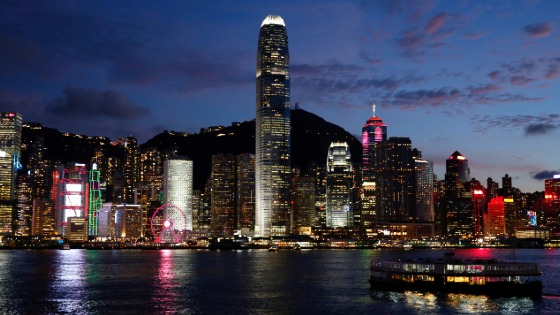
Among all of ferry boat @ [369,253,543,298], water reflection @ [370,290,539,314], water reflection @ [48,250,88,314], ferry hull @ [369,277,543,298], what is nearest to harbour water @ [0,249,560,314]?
water reflection @ [370,290,539,314]

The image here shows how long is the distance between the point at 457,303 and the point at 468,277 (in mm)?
8005

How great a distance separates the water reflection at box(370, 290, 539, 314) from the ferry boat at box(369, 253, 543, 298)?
52.3 inches

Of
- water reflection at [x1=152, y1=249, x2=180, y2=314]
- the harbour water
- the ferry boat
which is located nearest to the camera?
the harbour water

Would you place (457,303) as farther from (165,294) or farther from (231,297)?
(165,294)

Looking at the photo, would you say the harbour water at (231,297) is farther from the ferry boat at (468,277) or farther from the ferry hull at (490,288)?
the ferry boat at (468,277)

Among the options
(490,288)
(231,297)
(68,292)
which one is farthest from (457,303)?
(68,292)

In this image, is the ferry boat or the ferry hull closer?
the ferry hull

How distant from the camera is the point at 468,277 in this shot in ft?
290

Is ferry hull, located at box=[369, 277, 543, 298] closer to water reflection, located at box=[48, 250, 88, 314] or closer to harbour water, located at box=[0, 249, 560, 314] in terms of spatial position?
harbour water, located at box=[0, 249, 560, 314]

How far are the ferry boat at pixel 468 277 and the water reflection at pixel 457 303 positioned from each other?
1.33 m

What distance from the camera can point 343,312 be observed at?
77.4 m

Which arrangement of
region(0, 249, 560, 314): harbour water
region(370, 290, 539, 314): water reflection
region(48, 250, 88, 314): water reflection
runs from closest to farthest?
region(370, 290, 539, 314): water reflection
region(0, 249, 560, 314): harbour water
region(48, 250, 88, 314): water reflection

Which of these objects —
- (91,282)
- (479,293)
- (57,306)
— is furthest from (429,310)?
(91,282)

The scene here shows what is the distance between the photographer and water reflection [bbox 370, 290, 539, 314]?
7631 centimetres
